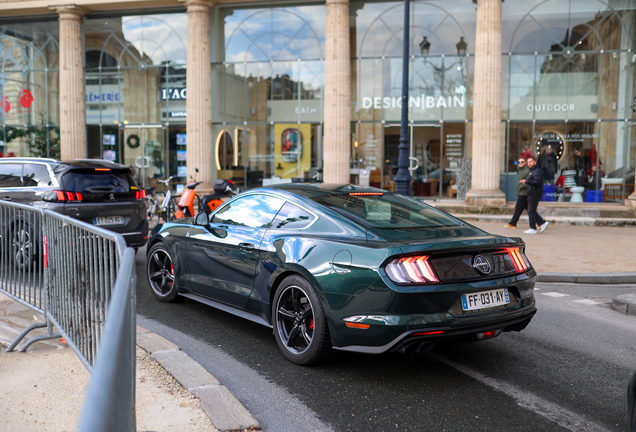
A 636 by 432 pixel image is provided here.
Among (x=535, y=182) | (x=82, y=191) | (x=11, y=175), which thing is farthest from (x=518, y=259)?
(x=535, y=182)

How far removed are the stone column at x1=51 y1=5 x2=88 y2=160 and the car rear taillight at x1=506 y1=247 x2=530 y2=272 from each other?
21511 millimetres

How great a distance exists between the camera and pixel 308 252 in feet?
14.3

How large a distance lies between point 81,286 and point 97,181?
516 cm

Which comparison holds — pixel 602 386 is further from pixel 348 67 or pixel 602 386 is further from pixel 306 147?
pixel 306 147

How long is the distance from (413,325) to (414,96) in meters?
17.9

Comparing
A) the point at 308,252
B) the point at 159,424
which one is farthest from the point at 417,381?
the point at 159,424

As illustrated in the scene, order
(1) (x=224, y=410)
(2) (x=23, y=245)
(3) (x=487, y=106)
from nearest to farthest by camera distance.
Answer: (1) (x=224, y=410) < (2) (x=23, y=245) < (3) (x=487, y=106)

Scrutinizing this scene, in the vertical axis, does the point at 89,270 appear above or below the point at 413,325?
above

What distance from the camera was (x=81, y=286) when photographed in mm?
3947

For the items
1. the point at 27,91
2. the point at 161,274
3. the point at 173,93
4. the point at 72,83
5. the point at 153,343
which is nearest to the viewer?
the point at 153,343

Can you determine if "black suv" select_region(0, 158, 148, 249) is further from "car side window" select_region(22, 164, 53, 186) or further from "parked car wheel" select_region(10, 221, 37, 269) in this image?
"parked car wheel" select_region(10, 221, 37, 269)

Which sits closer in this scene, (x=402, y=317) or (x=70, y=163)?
(x=402, y=317)

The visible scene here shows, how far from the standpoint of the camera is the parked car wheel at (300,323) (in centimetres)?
418

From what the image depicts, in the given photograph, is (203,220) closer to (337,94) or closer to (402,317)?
Answer: (402,317)
